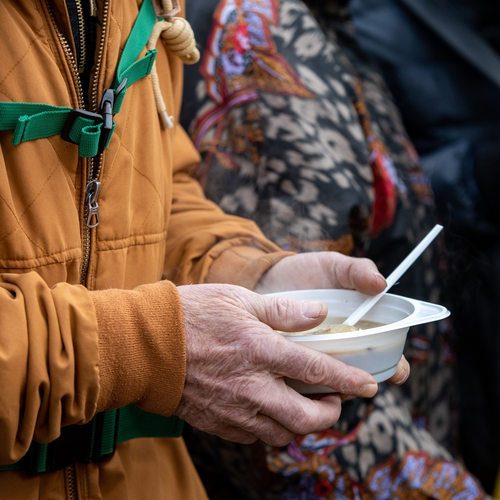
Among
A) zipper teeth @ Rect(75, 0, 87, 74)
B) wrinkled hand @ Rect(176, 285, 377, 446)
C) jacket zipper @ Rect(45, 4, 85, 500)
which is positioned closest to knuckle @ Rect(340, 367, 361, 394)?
wrinkled hand @ Rect(176, 285, 377, 446)

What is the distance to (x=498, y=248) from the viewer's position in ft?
7.41

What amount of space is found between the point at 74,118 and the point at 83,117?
0.04 ft

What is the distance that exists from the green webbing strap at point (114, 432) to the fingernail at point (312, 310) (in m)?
0.34

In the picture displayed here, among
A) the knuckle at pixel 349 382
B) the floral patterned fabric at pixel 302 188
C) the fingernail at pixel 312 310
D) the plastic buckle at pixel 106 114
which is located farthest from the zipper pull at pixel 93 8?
the floral patterned fabric at pixel 302 188

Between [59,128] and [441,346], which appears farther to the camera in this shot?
[441,346]

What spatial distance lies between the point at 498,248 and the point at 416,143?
0.61 metres

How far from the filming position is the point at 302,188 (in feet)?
5.36

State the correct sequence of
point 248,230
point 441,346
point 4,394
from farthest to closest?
point 441,346, point 248,230, point 4,394

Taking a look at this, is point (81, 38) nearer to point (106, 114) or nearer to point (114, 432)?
point (106, 114)

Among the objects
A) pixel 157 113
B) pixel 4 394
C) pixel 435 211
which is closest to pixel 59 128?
pixel 157 113

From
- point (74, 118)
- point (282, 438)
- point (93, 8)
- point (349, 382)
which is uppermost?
point (93, 8)

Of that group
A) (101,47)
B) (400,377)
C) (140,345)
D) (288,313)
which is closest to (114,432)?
(140,345)

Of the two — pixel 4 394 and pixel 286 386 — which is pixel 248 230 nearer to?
pixel 286 386

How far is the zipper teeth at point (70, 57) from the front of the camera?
72 cm
